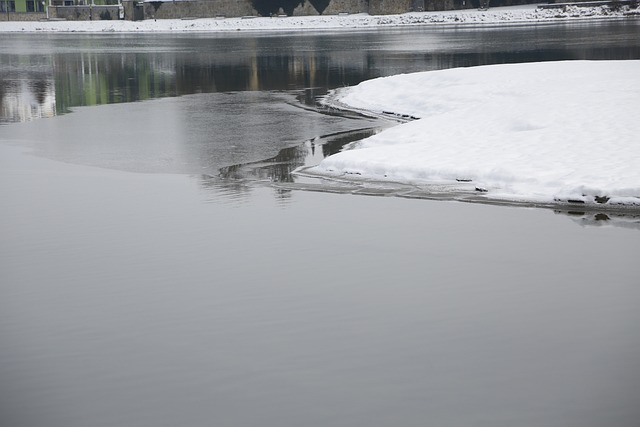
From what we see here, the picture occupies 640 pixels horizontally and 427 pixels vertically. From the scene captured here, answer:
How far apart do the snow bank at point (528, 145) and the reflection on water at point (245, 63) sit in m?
10.2

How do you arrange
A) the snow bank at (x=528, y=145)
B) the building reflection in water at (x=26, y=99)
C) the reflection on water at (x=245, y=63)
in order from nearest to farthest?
the snow bank at (x=528, y=145) < the building reflection in water at (x=26, y=99) < the reflection on water at (x=245, y=63)

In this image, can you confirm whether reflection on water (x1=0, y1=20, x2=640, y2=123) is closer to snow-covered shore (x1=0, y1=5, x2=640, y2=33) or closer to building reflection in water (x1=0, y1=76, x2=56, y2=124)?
building reflection in water (x1=0, y1=76, x2=56, y2=124)

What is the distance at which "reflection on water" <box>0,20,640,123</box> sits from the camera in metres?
29.5

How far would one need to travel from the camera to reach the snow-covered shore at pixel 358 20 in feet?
257

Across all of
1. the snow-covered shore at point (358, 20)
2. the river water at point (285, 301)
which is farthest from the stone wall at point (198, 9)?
the river water at point (285, 301)

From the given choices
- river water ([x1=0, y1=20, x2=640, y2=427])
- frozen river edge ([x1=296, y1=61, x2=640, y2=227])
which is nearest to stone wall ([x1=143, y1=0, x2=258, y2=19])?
frozen river edge ([x1=296, y1=61, x2=640, y2=227])

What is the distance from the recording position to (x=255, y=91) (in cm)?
2894

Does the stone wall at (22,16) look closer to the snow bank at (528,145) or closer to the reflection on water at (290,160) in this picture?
the snow bank at (528,145)

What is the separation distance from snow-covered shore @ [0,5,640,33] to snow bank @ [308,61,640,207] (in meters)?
59.4

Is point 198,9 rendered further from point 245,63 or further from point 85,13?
point 245,63

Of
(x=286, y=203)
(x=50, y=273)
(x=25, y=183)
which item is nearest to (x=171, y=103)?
(x=25, y=183)

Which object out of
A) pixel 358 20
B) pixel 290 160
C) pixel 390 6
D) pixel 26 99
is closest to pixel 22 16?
pixel 358 20

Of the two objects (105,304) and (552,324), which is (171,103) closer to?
(105,304)

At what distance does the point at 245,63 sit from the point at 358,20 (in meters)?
46.3
